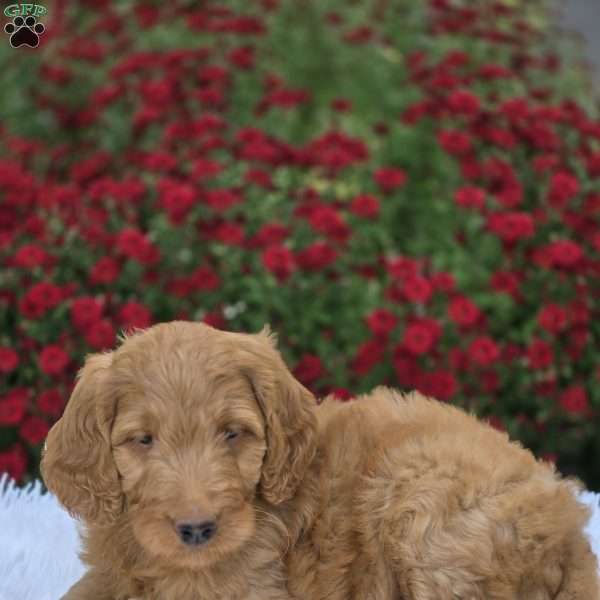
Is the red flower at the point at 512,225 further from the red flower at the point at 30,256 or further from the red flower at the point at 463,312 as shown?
the red flower at the point at 30,256

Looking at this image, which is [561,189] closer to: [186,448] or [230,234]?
[230,234]

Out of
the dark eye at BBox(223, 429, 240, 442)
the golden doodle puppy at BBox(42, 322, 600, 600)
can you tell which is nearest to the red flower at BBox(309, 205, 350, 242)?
the golden doodle puppy at BBox(42, 322, 600, 600)

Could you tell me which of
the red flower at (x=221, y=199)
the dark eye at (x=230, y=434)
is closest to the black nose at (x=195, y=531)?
the dark eye at (x=230, y=434)

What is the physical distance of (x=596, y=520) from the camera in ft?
14.9

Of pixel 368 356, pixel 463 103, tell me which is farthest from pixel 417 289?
pixel 463 103

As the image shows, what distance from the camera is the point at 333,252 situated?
5.08 meters

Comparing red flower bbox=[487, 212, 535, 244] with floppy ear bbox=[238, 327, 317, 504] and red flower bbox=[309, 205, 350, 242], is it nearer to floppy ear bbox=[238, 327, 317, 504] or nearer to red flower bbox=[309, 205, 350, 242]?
red flower bbox=[309, 205, 350, 242]

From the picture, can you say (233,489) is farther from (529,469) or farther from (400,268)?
(400,268)

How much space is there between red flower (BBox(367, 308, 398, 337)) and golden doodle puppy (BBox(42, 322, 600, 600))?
56.4 inches

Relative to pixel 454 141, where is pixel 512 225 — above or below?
below

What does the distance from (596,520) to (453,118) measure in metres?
2.53

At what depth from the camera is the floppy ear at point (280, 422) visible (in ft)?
10.6

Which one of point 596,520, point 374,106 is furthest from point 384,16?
point 596,520

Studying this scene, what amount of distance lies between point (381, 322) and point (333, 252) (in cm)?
42
